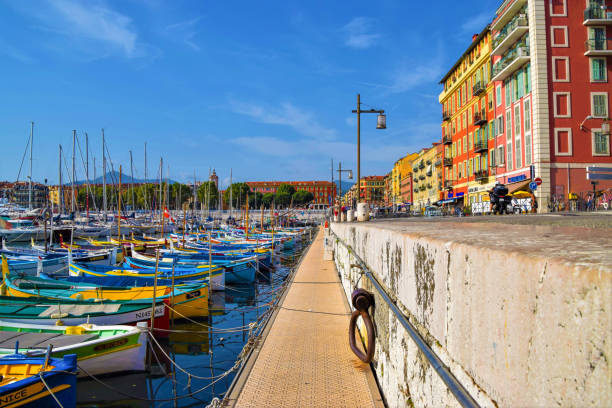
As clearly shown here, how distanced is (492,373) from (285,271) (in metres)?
29.4

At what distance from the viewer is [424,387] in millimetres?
3021

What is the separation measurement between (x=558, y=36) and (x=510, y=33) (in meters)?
3.36

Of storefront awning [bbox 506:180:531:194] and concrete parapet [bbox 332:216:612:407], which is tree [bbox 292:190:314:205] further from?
concrete parapet [bbox 332:216:612:407]

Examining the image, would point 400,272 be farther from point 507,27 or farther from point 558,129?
point 507,27

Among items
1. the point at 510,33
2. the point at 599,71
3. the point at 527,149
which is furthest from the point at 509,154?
the point at 510,33

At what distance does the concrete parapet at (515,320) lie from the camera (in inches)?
52.9

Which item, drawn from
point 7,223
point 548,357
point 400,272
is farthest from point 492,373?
point 7,223

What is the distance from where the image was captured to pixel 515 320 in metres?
1.78

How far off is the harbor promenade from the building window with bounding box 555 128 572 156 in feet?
87.2

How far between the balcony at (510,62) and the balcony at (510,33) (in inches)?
28.7

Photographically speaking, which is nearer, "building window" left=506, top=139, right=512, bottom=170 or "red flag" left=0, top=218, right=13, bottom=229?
"building window" left=506, top=139, right=512, bottom=170

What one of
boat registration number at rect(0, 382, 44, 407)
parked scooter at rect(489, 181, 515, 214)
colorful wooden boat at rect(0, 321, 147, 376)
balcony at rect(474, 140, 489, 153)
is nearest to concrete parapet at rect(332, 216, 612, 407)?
boat registration number at rect(0, 382, 44, 407)

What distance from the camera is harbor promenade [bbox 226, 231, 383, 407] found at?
5.50m

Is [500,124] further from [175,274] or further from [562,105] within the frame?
[175,274]
